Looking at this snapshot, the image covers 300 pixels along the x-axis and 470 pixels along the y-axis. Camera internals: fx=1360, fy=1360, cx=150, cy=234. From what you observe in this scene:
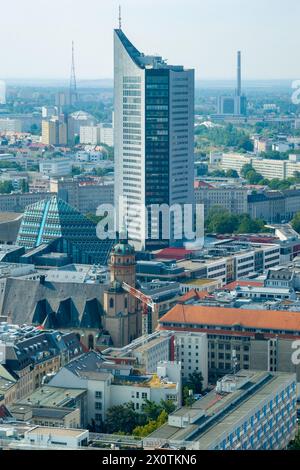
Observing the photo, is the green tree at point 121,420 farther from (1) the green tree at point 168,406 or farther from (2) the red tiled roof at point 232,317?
(2) the red tiled roof at point 232,317

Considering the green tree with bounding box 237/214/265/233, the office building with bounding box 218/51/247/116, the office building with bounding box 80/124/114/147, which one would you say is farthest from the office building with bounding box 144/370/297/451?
the office building with bounding box 218/51/247/116

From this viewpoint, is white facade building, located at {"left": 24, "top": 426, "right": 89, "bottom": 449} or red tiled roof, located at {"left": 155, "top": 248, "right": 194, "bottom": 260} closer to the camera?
white facade building, located at {"left": 24, "top": 426, "right": 89, "bottom": 449}

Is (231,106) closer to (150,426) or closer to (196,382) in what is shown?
(196,382)

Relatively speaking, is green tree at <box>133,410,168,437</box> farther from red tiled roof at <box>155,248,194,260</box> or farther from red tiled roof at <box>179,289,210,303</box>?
red tiled roof at <box>155,248,194,260</box>

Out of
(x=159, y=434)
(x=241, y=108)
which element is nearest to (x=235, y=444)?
(x=159, y=434)

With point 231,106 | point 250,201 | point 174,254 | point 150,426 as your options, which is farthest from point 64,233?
point 231,106

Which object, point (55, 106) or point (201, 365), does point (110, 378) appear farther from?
point (55, 106)
